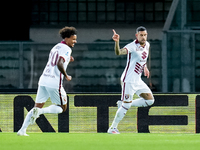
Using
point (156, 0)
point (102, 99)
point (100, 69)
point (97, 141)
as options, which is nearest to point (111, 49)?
point (100, 69)

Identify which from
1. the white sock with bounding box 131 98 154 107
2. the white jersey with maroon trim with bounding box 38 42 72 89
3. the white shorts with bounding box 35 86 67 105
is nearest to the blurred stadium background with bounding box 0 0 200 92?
the white sock with bounding box 131 98 154 107

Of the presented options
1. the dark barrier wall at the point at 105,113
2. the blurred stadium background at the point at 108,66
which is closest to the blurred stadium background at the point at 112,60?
the blurred stadium background at the point at 108,66

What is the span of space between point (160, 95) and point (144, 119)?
426mm

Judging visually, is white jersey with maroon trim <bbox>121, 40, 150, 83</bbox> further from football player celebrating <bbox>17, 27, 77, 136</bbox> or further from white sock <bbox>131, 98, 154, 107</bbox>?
football player celebrating <bbox>17, 27, 77, 136</bbox>

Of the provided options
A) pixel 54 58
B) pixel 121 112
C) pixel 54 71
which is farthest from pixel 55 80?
pixel 121 112

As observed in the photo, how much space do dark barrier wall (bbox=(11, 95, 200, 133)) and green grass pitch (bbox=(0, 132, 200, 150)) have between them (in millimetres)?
843

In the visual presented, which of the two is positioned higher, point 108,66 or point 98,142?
point 108,66

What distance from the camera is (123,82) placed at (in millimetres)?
7680

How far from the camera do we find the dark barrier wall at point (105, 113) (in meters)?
8.24

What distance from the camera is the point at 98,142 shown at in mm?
6516

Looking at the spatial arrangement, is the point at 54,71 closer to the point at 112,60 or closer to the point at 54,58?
the point at 54,58

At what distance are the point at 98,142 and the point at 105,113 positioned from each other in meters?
→ 1.78

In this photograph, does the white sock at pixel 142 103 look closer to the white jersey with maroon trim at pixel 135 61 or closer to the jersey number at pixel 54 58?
the white jersey with maroon trim at pixel 135 61

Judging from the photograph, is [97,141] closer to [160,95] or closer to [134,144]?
[134,144]
